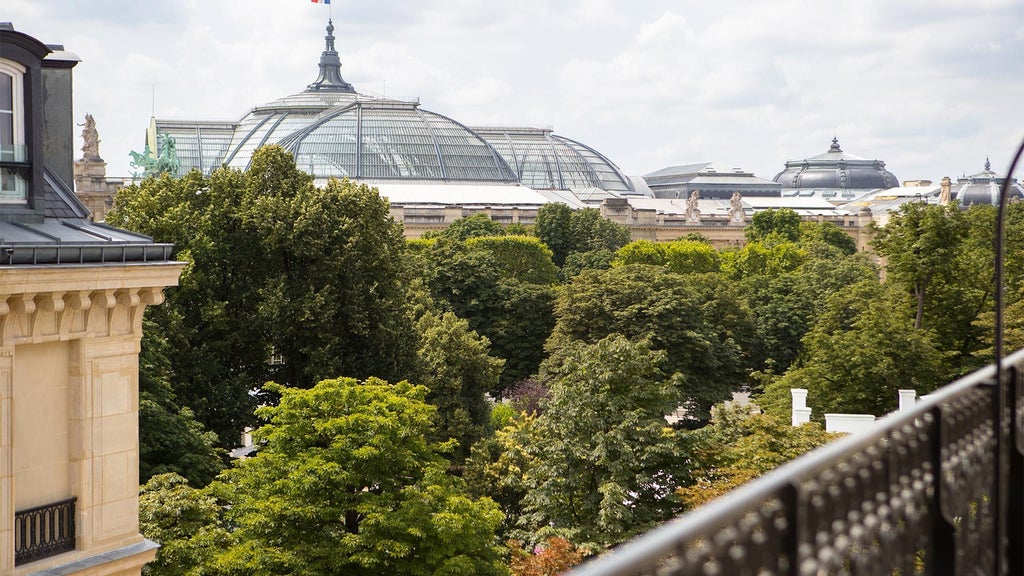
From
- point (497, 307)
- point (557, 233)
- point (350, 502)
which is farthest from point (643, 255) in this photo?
point (350, 502)

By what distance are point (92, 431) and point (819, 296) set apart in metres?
54.1

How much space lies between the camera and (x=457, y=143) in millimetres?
162125

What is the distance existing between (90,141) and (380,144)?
48.9 meters

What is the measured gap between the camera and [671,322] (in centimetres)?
5253

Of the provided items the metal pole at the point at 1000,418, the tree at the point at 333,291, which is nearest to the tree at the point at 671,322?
the tree at the point at 333,291

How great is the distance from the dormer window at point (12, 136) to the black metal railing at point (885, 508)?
9.63 meters

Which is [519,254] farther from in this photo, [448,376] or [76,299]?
[76,299]

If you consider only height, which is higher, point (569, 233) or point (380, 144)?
point (380, 144)

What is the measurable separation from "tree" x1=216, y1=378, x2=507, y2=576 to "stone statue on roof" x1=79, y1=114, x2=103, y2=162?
92.0m

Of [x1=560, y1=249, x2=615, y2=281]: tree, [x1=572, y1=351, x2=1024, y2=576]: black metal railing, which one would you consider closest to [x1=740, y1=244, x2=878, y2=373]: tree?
[x1=560, y1=249, x2=615, y2=281]: tree

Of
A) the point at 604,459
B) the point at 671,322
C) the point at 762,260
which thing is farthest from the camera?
the point at 762,260

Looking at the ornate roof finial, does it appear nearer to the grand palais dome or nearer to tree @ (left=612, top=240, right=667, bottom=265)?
the grand palais dome

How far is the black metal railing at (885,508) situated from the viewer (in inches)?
147

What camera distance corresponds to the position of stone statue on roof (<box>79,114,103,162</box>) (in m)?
110
